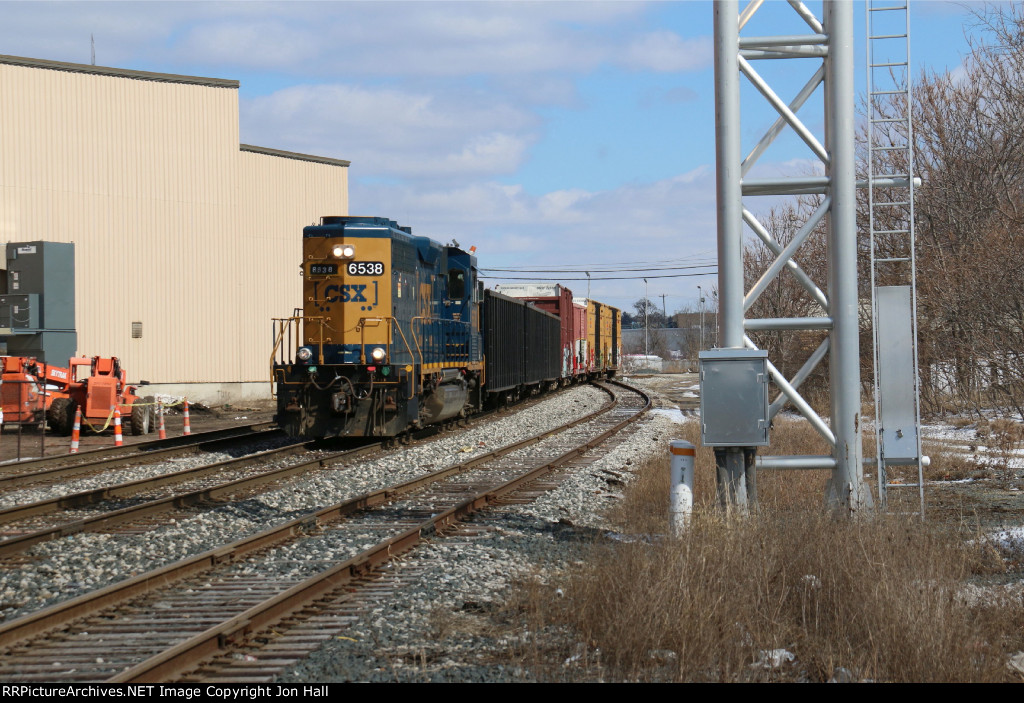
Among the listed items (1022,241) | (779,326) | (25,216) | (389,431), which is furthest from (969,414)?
(25,216)

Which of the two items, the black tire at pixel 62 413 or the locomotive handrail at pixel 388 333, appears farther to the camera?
the black tire at pixel 62 413

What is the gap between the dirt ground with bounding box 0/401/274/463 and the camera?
17.4 m

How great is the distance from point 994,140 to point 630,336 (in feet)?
443

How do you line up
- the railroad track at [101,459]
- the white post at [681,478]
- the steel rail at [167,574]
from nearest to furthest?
the steel rail at [167,574], the white post at [681,478], the railroad track at [101,459]

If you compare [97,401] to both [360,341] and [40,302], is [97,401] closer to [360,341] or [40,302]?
[360,341]

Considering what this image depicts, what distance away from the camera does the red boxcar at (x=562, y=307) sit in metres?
35.0

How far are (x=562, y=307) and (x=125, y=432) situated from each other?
1784 cm

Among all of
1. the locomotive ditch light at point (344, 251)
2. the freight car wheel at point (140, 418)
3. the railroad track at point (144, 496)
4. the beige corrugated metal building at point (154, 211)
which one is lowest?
the railroad track at point (144, 496)

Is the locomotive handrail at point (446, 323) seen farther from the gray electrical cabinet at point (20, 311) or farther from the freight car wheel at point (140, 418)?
the gray electrical cabinet at point (20, 311)

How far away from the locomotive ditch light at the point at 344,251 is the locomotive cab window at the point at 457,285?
436cm

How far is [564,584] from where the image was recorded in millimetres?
6293

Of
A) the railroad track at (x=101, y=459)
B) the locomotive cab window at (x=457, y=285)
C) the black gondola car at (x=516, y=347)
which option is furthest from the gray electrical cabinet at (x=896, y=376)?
the black gondola car at (x=516, y=347)

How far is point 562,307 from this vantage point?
116 feet
